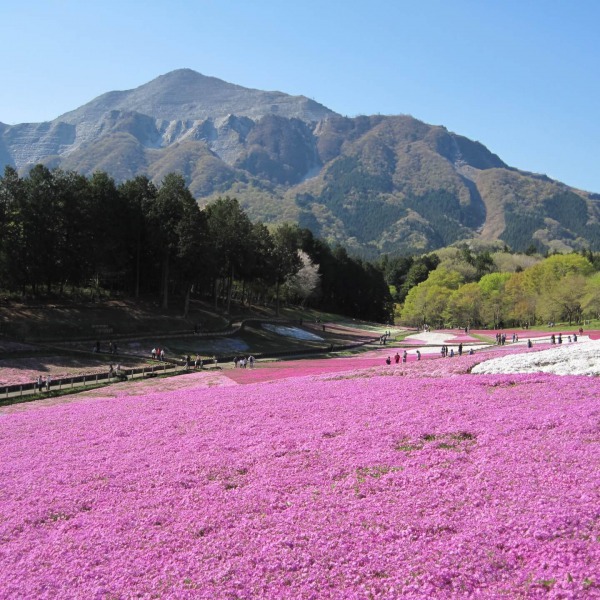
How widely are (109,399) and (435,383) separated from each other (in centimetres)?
2199

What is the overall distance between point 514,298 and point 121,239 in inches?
3295

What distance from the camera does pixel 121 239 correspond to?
77000 mm

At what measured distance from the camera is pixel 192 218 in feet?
256

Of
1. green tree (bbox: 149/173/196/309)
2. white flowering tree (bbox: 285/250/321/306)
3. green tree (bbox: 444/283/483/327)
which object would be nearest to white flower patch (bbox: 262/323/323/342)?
green tree (bbox: 149/173/196/309)

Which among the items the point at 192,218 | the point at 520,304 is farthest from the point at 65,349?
the point at 520,304

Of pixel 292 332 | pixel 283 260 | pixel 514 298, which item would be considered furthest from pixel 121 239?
pixel 514 298

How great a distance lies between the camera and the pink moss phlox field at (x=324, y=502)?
1140 cm

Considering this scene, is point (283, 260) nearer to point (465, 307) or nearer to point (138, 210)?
point (138, 210)

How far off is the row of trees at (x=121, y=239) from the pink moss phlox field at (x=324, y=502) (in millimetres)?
47565

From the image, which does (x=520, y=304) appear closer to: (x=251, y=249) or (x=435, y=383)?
(x=251, y=249)

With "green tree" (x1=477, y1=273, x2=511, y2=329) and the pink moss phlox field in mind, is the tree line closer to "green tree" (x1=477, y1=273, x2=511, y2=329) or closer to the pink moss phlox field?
"green tree" (x1=477, y1=273, x2=511, y2=329)

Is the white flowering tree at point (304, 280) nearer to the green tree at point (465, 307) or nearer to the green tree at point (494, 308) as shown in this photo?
the green tree at point (465, 307)

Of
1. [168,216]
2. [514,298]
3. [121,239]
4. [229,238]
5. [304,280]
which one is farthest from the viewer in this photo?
[304,280]

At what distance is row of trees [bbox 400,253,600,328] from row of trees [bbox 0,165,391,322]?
40.6 m
